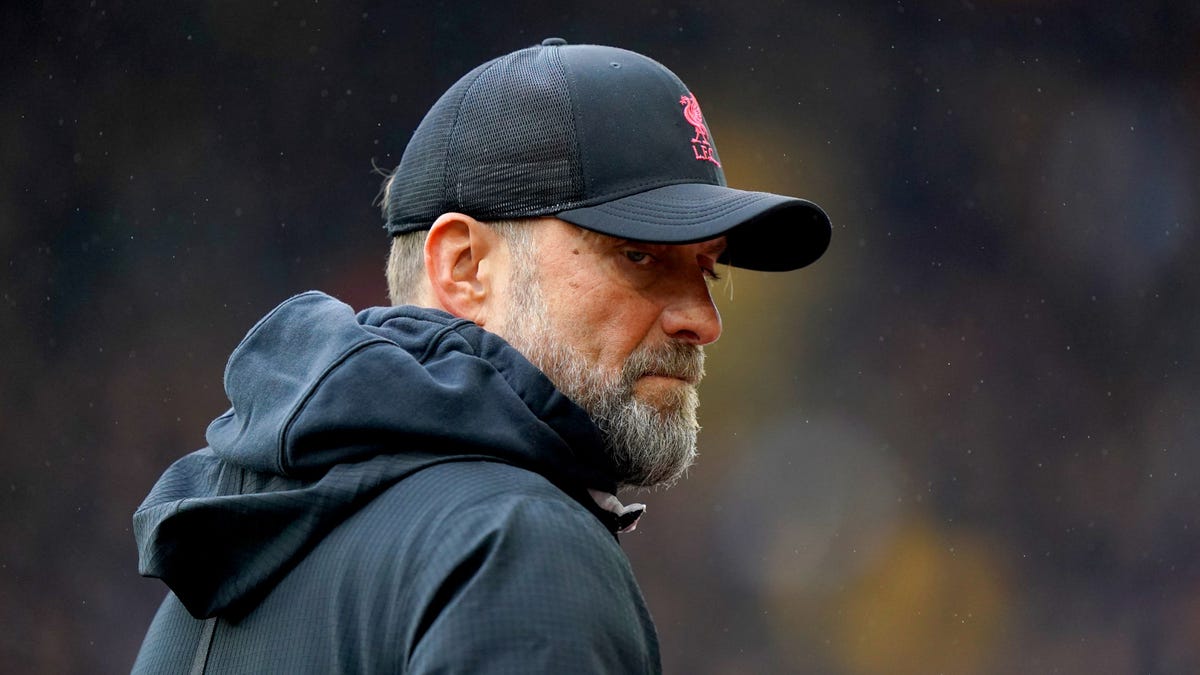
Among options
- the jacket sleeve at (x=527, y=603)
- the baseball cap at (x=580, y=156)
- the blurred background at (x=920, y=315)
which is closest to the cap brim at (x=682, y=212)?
the baseball cap at (x=580, y=156)

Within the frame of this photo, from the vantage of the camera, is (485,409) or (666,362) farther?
(666,362)

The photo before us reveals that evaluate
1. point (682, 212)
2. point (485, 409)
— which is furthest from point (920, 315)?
point (485, 409)

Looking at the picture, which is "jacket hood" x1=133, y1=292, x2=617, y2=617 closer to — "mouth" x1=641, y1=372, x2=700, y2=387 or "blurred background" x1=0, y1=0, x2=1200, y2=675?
"mouth" x1=641, y1=372, x2=700, y2=387

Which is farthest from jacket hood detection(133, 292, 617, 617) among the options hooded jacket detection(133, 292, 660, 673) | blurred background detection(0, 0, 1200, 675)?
blurred background detection(0, 0, 1200, 675)

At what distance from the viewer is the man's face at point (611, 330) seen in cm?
124

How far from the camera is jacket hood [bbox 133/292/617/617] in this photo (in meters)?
0.96

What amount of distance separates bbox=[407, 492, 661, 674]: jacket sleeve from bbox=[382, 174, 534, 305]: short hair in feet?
1.28

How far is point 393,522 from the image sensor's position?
3.05 ft

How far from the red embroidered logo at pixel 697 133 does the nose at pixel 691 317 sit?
0.13 m

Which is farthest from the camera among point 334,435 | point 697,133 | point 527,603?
point 697,133

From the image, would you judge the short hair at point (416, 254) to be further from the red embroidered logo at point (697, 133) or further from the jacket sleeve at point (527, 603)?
the jacket sleeve at point (527, 603)

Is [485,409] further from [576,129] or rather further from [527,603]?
[576,129]

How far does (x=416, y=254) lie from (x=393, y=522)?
1.50ft

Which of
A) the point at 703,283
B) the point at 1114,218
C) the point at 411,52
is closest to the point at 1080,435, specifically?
the point at 1114,218
